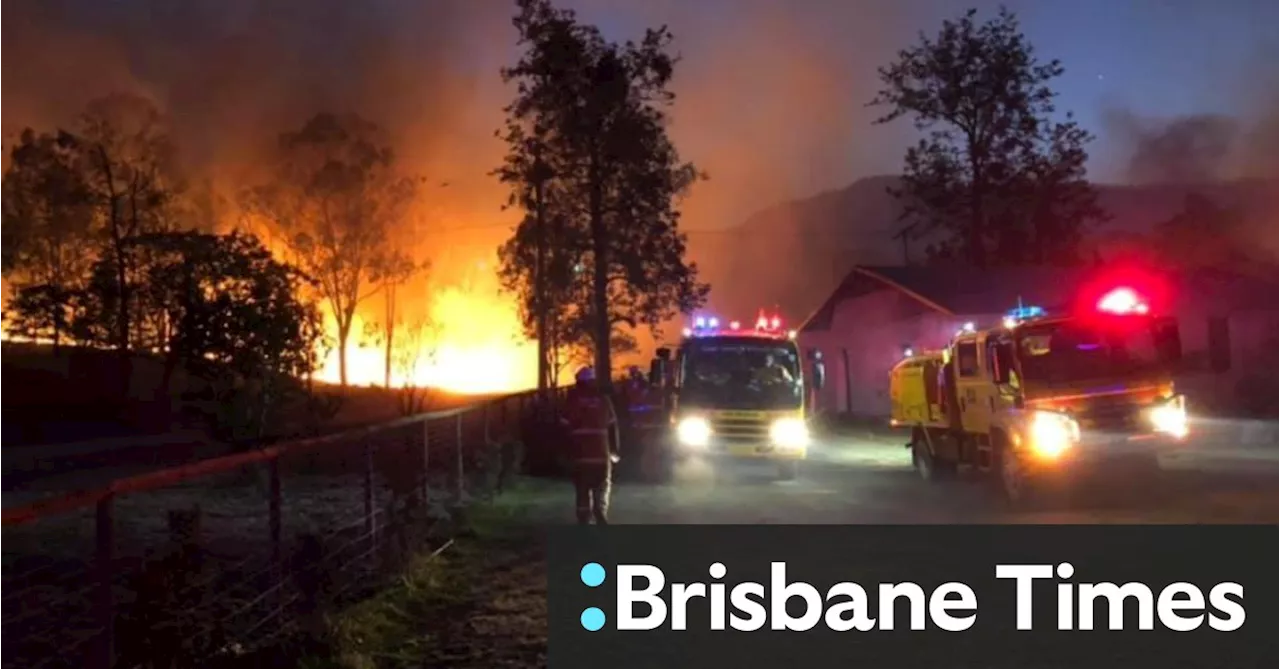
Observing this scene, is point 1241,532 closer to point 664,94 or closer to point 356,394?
point 664,94

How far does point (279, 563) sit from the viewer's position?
8078 mm

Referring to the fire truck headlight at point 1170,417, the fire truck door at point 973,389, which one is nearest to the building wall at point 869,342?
the fire truck door at point 973,389

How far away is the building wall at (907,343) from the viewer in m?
34.5

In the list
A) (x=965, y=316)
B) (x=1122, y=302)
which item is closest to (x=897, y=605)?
(x=1122, y=302)

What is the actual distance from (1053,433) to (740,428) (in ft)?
21.7

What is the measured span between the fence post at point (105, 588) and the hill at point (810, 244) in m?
78.9

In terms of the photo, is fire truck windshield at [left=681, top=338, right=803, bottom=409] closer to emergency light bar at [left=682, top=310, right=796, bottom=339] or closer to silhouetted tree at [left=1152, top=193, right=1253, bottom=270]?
emergency light bar at [left=682, top=310, right=796, bottom=339]

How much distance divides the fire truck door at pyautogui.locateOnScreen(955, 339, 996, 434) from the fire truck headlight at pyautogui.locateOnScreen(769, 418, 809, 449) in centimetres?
308

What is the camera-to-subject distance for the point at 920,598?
928 cm

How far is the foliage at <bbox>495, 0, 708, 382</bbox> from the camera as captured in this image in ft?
138

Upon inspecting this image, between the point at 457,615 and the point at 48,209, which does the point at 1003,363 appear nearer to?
the point at 457,615

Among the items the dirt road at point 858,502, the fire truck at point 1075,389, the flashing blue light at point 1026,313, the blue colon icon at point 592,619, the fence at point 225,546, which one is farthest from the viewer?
the flashing blue light at point 1026,313

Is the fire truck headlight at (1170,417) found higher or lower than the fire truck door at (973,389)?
lower

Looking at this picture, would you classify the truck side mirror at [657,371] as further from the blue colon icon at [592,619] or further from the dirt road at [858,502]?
the blue colon icon at [592,619]
